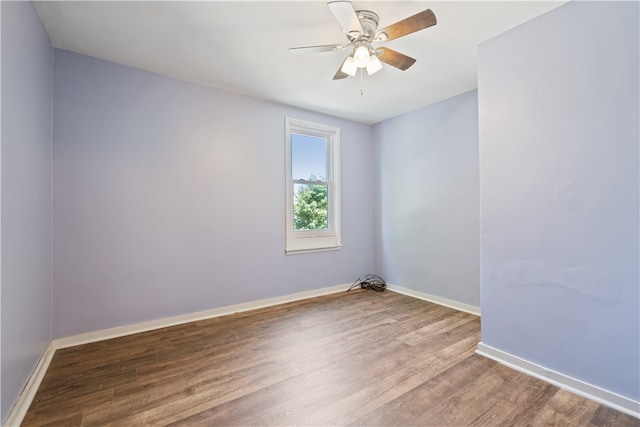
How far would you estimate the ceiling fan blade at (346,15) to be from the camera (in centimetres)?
152

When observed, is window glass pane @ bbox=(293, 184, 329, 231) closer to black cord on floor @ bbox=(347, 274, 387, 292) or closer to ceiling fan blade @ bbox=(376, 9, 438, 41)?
black cord on floor @ bbox=(347, 274, 387, 292)

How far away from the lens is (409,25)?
5.58 feet

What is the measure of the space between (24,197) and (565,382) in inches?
142

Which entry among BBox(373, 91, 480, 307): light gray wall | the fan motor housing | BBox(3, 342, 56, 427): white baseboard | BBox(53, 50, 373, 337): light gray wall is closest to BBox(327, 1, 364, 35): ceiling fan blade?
the fan motor housing

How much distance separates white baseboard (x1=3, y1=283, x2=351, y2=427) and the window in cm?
61

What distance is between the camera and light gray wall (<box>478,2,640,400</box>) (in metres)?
1.57

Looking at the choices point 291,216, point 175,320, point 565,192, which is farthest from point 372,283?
point 565,192

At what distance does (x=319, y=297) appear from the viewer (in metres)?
3.70

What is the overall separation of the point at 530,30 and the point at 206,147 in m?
3.00

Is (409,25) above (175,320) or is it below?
above

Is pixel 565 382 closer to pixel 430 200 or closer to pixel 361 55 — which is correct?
pixel 430 200

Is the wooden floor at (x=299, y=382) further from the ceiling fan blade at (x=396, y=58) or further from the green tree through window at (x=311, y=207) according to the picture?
the ceiling fan blade at (x=396, y=58)

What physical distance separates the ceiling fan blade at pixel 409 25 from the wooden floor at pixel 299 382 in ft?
7.46

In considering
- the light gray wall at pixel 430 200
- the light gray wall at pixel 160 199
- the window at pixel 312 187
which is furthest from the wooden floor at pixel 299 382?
the window at pixel 312 187
